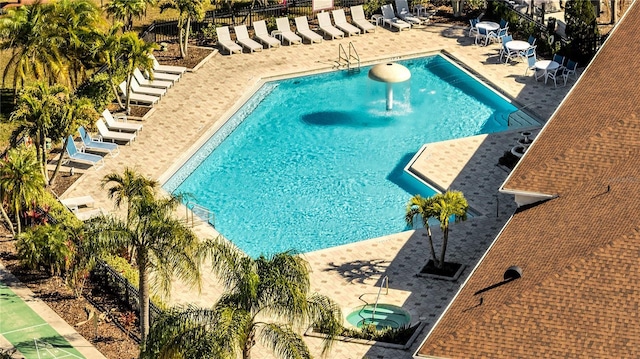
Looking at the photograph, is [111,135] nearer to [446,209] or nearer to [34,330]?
[34,330]

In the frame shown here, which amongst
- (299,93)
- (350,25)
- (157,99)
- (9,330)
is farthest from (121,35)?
(9,330)

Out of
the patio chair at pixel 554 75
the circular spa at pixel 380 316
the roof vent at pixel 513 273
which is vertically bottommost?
the circular spa at pixel 380 316

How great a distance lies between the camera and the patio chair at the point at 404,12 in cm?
6544

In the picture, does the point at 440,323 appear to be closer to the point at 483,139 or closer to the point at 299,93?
the point at 483,139

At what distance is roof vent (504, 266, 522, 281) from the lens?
37031 mm

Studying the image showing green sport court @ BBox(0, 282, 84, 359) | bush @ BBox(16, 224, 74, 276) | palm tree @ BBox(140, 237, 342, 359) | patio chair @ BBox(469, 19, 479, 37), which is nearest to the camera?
palm tree @ BBox(140, 237, 342, 359)

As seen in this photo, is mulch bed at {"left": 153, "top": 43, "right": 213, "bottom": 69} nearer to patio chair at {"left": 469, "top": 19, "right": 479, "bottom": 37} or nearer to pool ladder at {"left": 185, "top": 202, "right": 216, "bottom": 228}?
patio chair at {"left": 469, "top": 19, "right": 479, "bottom": 37}

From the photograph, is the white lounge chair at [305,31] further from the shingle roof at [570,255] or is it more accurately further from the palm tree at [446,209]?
the palm tree at [446,209]

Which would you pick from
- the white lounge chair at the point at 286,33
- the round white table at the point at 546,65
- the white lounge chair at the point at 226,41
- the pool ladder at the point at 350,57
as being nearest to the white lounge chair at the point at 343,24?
the pool ladder at the point at 350,57

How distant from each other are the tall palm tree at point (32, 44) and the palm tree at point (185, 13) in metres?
7.31

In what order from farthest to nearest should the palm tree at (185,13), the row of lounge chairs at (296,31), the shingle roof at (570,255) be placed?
1. the row of lounge chairs at (296,31)
2. the palm tree at (185,13)
3. the shingle roof at (570,255)

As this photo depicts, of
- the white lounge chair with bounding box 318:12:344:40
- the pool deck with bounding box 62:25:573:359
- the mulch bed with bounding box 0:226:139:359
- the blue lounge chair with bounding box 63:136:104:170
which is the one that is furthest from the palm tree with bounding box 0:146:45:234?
the white lounge chair with bounding box 318:12:344:40

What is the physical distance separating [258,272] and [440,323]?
4908 millimetres

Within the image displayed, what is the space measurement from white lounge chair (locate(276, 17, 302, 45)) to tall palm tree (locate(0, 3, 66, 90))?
41.2 ft
